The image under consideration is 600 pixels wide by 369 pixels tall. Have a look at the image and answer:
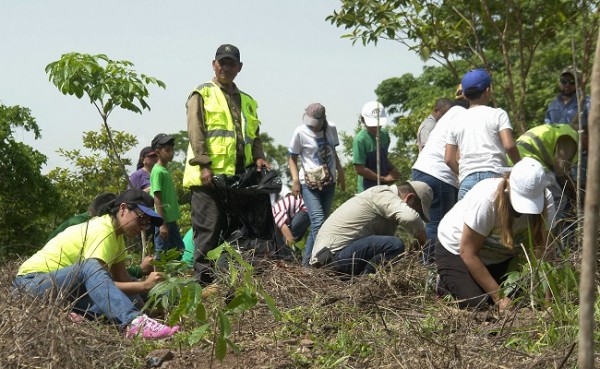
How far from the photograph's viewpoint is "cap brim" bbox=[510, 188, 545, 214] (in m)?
4.79

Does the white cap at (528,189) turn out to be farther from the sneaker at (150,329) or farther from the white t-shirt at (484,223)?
the sneaker at (150,329)

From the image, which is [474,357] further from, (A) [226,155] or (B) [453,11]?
(B) [453,11]

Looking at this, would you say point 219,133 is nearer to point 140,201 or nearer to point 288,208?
point 140,201

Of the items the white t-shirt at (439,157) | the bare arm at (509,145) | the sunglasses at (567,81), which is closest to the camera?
the bare arm at (509,145)

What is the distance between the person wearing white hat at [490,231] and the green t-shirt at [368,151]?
279cm

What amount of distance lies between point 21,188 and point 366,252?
4455 mm

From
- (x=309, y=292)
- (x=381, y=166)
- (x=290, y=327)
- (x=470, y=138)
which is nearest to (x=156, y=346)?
(x=290, y=327)

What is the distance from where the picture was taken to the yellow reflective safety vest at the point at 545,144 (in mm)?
6453

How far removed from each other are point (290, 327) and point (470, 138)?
1950 millimetres

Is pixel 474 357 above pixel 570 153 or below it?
below

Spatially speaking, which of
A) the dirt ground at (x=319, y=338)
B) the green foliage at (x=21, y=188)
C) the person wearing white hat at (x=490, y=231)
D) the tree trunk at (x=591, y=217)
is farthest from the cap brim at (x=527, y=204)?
the green foliage at (x=21, y=188)

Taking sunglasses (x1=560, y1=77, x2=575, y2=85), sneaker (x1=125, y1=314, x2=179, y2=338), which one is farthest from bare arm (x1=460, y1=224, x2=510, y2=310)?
sunglasses (x1=560, y1=77, x2=575, y2=85)

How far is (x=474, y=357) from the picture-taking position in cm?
376

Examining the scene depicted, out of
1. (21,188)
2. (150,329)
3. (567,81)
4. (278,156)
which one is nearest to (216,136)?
(150,329)
